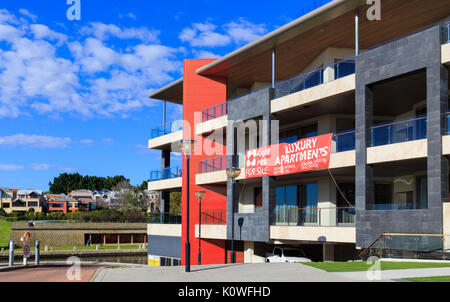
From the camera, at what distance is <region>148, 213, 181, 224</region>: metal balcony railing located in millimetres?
43419

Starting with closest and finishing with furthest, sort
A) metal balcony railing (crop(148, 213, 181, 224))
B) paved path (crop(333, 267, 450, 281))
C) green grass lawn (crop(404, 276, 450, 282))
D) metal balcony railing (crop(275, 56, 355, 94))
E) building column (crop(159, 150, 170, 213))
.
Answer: green grass lawn (crop(404, 276, 450, 282))
paved path (crop(333, 267, 450, 281))
metal balcony railing (crop(275, 56, 355, 94))
metal balcony railing (crop(148, 213, 181, 224))
building column (crop(159, 150, 170, 213))

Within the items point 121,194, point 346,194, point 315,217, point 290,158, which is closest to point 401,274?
point 315,217

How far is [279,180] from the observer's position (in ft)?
119

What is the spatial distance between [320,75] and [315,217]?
807 cm

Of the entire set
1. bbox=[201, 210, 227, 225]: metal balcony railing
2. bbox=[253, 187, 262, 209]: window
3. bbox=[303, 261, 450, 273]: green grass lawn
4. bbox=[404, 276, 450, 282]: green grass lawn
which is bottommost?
bbox=[303, 261, 450, 273]: green grass lawn

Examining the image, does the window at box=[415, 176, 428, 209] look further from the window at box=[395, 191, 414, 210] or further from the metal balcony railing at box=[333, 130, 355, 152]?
the metal balcony railing at box=[333, 130, 355, 152]

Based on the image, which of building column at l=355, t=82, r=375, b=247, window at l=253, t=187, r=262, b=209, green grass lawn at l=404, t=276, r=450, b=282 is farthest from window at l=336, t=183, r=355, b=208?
green grass lawn at l=404, t=276, r=450, b=282

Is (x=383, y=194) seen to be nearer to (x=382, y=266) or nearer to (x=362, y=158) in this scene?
(x=362, y=158)

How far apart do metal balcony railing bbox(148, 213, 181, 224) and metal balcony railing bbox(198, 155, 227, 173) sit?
17.5ft

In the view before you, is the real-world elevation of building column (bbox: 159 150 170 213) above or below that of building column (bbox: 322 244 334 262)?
above

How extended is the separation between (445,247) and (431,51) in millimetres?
8360

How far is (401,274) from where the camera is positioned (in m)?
16.5

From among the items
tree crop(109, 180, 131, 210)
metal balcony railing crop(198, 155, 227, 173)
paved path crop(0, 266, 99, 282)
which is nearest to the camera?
paved path crop(0, 266, 99, 282)
